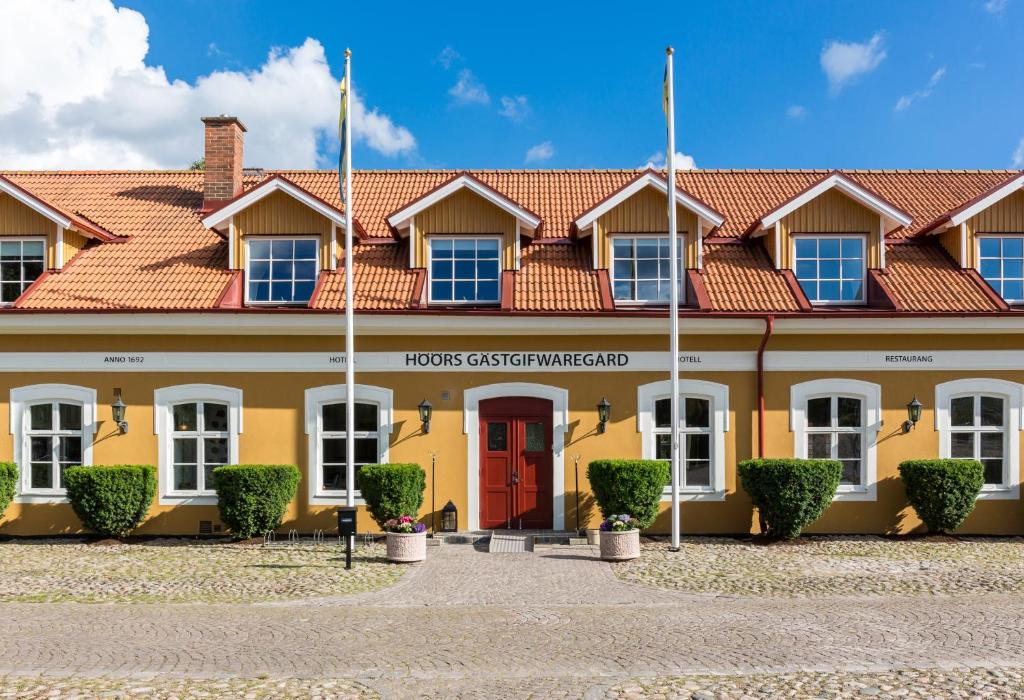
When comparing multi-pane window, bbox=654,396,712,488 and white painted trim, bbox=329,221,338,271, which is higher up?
white painted trim, bbox=329,221,338,271

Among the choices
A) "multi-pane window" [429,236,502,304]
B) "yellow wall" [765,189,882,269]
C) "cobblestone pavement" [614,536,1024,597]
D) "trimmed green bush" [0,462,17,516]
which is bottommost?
"cobblestone pavement" [614,536,1024,597]

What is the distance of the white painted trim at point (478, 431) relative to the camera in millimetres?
15164

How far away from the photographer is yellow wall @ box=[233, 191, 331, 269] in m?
16.0

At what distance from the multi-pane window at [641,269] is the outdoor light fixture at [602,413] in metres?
2.15

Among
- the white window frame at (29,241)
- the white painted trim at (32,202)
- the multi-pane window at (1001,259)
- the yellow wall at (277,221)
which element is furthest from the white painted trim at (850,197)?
the white window frame at (29,241)

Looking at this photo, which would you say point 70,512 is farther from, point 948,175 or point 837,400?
point 948,175

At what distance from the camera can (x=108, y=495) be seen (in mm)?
14141

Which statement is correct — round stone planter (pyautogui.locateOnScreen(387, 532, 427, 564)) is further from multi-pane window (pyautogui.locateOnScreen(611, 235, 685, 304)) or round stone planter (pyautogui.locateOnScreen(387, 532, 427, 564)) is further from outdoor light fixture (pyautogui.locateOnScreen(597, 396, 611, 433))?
multi-pane window (pyautogui.locateOnScreen(611, 235, 685, 304))

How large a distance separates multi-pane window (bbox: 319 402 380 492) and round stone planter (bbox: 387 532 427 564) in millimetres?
2467

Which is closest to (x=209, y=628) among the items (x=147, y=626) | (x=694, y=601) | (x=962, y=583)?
(x=147, y=626)

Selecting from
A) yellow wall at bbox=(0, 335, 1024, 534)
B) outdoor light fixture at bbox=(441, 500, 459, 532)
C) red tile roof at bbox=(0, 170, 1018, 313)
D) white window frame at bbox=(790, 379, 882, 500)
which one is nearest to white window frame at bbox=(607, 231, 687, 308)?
red tile roof at bbox=(0, 170, 1018, 313)

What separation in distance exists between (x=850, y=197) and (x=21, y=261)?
1629 centimetres

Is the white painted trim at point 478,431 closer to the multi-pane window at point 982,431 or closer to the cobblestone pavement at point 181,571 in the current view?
the cobblestone pavement at point 181,571

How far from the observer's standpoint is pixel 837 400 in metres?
15.3
